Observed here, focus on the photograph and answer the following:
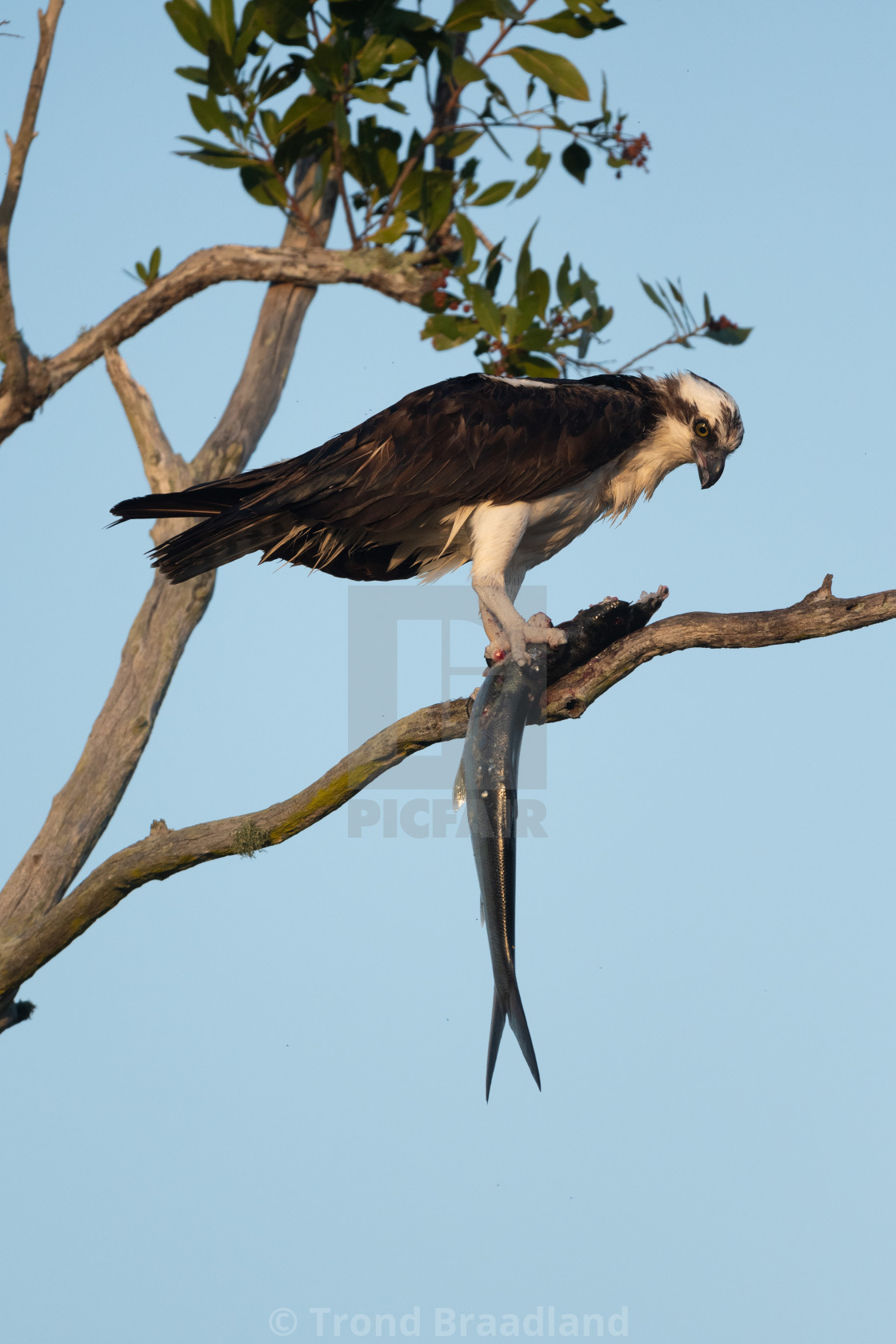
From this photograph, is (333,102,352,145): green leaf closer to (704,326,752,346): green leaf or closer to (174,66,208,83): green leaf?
(174,66,208,83): green leaf

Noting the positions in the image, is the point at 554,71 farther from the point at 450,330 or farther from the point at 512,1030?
the point at 512,1030

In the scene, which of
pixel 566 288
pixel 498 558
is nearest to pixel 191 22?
pixel 566 288

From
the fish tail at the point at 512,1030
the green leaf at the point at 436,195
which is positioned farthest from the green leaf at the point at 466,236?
the fish tail at the point at 512,1030

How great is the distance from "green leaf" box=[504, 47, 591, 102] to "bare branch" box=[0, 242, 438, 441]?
1.19 meters

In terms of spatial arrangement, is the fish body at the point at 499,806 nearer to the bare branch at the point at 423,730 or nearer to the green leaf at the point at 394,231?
the bare branch at the point at 423,730

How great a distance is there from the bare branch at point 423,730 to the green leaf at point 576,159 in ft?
11.5

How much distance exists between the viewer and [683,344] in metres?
6.53

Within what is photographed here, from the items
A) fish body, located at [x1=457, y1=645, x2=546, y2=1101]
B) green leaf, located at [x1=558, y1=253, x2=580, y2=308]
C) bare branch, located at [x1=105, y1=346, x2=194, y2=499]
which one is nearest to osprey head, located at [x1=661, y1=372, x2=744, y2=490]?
green leaf, located at [x1=558, y1=253, x2=580, y2=308]

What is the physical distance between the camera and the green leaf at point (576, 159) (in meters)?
6.92

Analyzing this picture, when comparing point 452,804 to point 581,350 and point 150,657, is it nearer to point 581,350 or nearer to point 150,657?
point 150,657

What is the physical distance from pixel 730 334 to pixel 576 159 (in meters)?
1.41

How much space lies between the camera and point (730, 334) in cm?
655

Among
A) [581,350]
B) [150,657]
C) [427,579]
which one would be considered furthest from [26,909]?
[581,350]

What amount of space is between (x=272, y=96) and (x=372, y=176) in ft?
2.23
